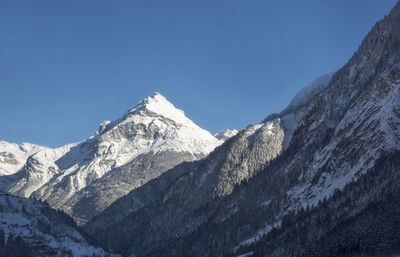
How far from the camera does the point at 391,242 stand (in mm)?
199500

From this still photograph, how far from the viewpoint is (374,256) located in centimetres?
19975

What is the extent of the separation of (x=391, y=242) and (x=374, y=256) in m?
7.03
